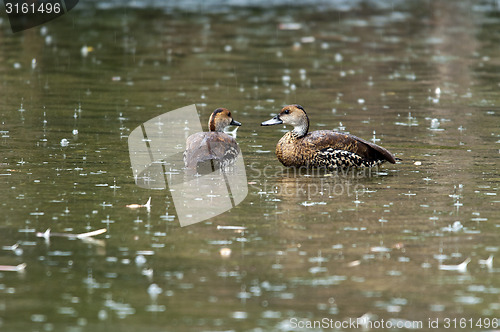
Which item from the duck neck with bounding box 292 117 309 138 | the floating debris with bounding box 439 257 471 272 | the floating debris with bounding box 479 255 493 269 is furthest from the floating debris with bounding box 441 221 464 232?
the duck neck with bounding box 292 117 309 138

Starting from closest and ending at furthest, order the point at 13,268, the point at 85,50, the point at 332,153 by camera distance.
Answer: the point at 13,268
the point at 332,153
the point at 85,50

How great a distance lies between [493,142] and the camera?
1391 cm

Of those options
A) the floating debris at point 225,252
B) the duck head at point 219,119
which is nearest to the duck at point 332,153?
the duck head at point 219,119

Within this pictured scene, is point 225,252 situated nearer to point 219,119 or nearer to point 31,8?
point 219,119

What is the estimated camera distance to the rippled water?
740 cm

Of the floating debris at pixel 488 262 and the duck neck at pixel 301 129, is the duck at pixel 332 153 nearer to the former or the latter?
the duck neck at pixel 301 129

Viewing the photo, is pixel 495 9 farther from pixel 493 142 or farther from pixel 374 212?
pixel 374 212

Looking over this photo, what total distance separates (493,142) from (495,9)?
65.3 ft

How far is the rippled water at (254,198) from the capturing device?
7398 millimetres

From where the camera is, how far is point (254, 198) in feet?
35.2

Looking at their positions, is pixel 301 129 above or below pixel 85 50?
below

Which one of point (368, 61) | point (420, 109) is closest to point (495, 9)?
point (368, 61)

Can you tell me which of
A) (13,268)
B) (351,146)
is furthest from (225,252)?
(351,146)

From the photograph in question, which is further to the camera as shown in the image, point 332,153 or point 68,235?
point 332,153
